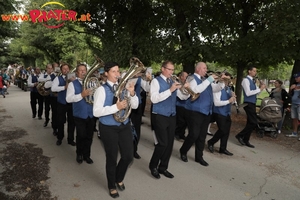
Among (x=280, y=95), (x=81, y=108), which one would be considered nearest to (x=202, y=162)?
(x=81, y=108)

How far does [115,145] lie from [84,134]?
160 centimetres

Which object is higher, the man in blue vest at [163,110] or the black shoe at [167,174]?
the man in blue vest at [163,110]

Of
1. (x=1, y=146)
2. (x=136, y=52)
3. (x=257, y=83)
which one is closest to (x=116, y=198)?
(x=1, y=146)

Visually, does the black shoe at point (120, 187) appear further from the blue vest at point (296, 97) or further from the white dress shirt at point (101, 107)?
the blue vest at point (296, 97)

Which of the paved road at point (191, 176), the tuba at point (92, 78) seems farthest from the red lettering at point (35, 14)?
the tuba at point (92, 78)

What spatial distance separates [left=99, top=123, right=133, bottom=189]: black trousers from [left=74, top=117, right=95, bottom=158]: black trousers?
1464 millimetres

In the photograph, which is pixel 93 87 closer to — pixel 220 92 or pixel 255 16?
pixel 220 92

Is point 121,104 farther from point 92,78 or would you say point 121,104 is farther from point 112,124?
point 92,78

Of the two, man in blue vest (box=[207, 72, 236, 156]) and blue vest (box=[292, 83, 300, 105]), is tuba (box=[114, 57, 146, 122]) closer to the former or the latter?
man in blue vest (box=[207, 72, 236, 156])

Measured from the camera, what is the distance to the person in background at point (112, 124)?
11.4ft

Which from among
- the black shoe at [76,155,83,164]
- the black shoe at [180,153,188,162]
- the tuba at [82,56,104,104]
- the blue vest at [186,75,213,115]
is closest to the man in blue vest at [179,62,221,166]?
the blue vest at [186,75,213,115]

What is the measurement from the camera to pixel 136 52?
38.3 ft

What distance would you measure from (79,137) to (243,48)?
6076 mm

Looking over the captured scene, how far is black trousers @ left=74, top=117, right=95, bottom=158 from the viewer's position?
498 centimetres
